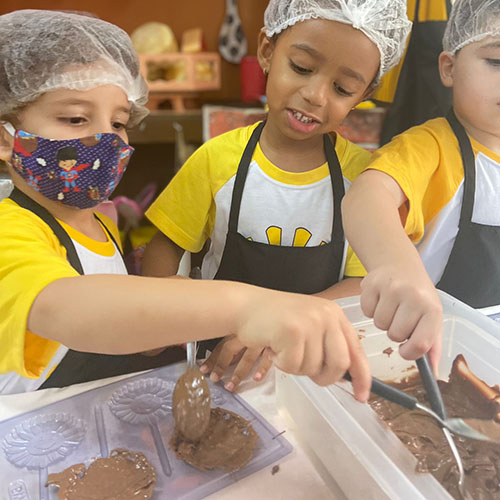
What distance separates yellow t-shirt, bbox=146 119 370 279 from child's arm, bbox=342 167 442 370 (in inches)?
9.7

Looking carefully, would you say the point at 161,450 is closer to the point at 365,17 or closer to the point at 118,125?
the point at 118,125

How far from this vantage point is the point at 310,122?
101 centimetres

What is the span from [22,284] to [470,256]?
99 cm

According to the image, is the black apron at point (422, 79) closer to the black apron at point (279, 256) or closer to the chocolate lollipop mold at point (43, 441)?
the black apron at point (279, 256)

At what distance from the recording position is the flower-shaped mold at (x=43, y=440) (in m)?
0.71

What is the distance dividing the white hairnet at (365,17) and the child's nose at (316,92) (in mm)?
122

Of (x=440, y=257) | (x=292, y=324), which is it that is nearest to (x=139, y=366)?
(x=292, y=324)

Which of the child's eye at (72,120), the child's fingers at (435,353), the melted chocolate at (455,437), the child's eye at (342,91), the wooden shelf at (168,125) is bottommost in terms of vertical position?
the wooden shelf at (168,125)

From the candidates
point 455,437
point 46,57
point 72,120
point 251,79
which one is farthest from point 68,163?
point 251,79

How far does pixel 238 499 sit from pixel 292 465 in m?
0.10

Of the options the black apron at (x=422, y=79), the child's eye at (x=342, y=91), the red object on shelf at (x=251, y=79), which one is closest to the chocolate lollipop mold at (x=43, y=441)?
the child's eye at (x=342, y=91)

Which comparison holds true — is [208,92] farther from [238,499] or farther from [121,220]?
[238,499]

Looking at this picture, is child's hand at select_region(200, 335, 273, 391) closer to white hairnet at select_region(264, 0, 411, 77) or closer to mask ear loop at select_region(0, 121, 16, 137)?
mask ear loop at select_region(0, 121, 16, 137)

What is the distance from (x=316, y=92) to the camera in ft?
3.12
